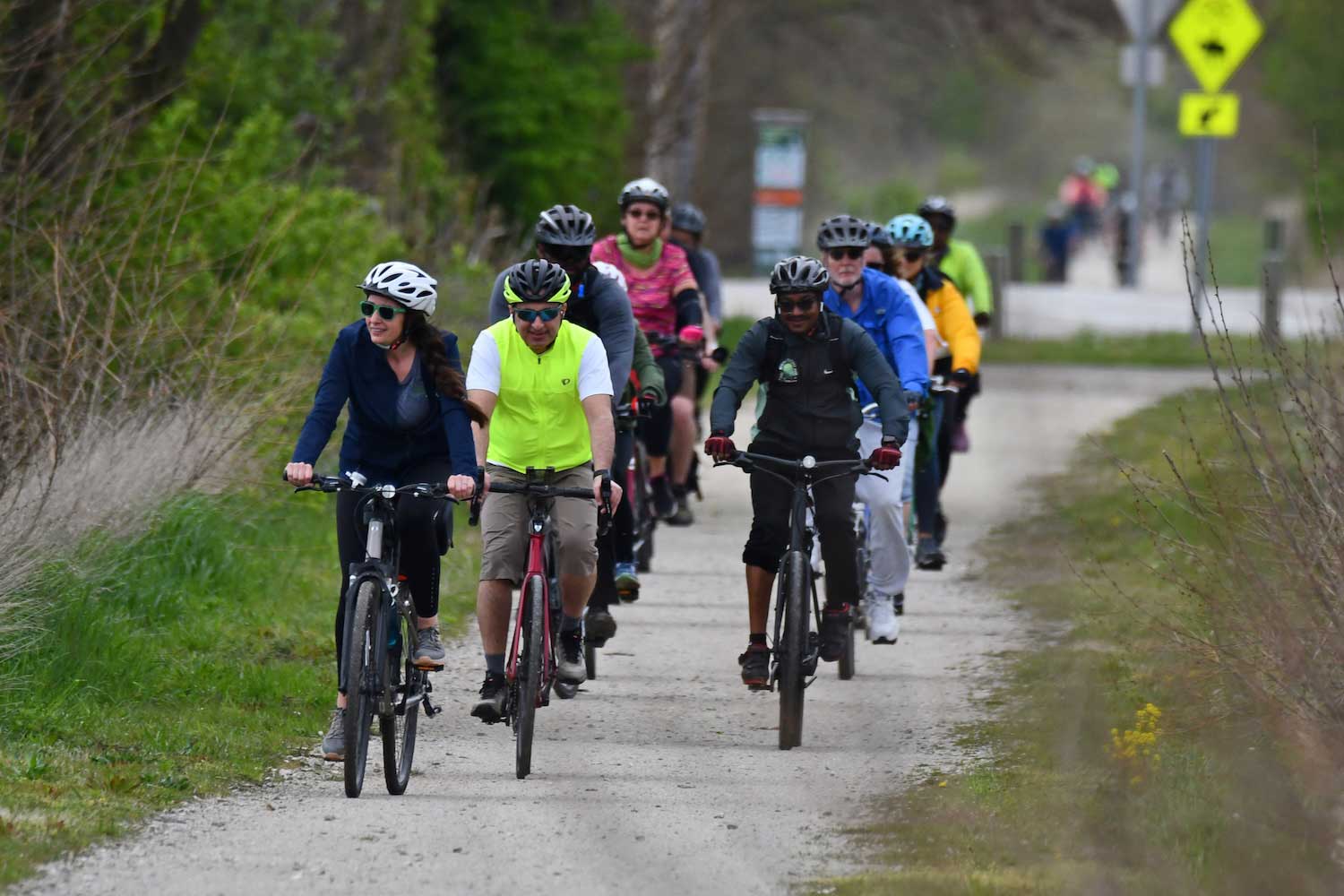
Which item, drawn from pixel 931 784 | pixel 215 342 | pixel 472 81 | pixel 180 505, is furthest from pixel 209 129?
pixel 931 784

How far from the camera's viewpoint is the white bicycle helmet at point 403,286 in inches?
300

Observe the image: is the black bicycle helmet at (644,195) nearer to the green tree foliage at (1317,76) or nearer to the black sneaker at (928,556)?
the black sneaker at (928,556)

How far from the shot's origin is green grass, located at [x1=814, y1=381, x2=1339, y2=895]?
6.43 meters

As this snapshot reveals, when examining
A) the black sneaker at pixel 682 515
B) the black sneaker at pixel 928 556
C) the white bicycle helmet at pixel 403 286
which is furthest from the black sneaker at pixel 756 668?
the black sneaker at pixel 682 515

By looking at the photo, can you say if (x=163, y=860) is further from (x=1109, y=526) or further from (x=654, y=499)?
(x=1109, y=526)

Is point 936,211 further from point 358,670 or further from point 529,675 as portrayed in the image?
point 358,670

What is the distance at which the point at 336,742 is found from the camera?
7648 mm

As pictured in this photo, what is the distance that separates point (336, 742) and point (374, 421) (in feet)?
3.37

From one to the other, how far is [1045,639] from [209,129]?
376 inches

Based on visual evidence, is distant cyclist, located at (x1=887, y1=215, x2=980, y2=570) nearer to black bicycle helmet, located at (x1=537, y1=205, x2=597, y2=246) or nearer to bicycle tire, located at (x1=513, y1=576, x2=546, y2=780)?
black bicycle helmet, located at (x1=537, y1=205, x2=597, y2=246)

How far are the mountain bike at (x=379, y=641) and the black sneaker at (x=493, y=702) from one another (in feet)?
0.97

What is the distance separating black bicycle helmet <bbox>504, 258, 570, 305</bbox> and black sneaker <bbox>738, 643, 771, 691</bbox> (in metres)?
1.49

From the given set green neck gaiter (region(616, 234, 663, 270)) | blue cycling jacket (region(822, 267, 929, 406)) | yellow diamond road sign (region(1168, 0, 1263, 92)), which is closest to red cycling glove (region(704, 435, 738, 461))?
blue cycling jacket (region(822, 267, 929, 406))

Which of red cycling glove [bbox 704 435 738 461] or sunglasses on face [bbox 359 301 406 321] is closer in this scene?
sunglasses on face [bbox 359 301 406 321]
